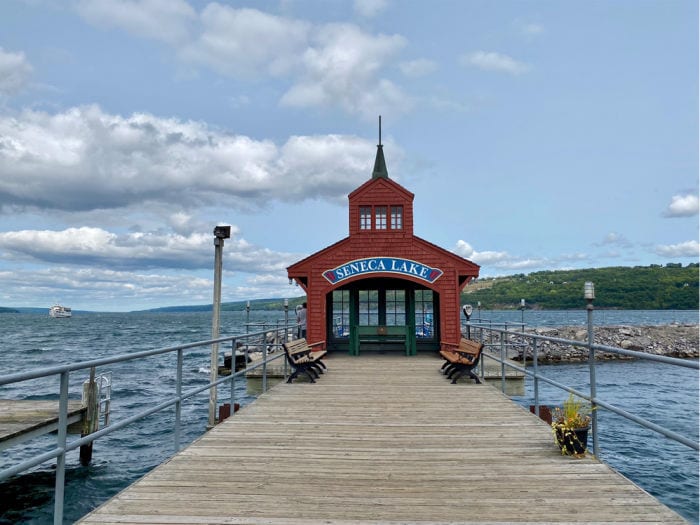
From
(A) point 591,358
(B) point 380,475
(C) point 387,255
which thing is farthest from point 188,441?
(A) point 591,358

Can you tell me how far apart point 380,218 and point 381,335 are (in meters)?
3.68

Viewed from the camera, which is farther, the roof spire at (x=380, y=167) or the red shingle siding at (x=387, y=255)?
the roof spire at (x=380, y=167)

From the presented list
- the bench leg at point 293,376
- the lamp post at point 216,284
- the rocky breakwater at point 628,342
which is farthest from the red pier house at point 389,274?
the rocky breakwater at point 628,342

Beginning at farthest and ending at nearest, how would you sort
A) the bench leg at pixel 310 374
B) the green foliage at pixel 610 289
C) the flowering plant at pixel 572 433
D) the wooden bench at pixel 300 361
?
the green foliage at pixel 610 289
the bench leg at pixel 310 374
the wooden bench at pixel 300 361
the flowering plant at pixel 572 433

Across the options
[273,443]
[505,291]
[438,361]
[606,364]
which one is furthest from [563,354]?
[505,291]

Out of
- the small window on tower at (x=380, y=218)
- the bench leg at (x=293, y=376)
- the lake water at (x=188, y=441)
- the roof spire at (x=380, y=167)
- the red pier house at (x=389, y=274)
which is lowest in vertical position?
the lake water at (x=188, y=441)

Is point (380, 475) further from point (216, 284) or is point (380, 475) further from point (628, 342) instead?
point (628, 342)

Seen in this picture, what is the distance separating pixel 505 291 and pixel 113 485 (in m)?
146

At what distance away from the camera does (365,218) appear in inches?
618

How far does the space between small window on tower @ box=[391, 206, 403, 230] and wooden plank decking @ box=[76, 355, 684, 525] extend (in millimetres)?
8220

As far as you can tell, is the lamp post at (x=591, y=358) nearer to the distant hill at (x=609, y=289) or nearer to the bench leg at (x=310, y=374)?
the bench leg at (x=310, y=374)

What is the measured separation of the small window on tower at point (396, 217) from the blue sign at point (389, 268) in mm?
1102

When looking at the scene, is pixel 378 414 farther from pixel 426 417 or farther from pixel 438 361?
pixel 438 361

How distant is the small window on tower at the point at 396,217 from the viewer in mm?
15625
